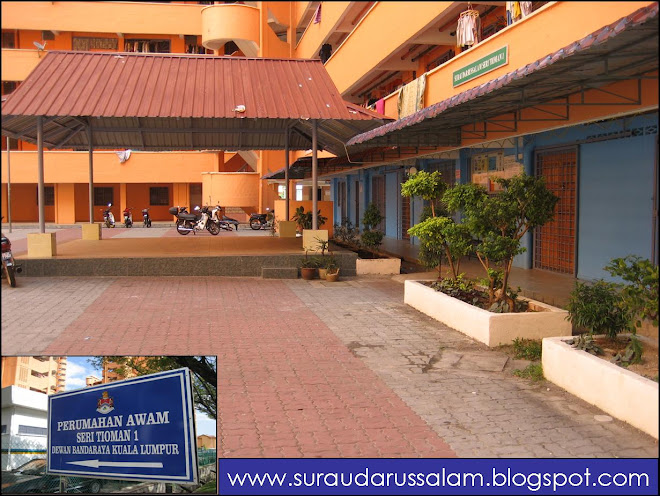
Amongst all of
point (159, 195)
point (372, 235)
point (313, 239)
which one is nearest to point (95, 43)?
point (159, 195)

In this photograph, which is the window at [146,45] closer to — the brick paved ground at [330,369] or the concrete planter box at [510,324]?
the brick paved ground at [330,369]

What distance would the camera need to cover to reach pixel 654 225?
411 inches

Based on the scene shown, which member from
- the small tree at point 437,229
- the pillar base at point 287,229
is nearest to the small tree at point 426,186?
the small tree at point 437,229

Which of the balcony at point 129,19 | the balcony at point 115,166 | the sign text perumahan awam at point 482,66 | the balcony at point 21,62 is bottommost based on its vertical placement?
the balcony at point 115,166

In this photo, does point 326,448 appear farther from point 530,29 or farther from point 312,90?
point 312,90

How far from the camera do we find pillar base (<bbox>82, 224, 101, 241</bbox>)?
62.5 ft

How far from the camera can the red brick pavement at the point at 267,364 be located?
483 centimetres

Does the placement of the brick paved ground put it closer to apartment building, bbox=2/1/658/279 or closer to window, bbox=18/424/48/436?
window, bbox=18/424/48/436

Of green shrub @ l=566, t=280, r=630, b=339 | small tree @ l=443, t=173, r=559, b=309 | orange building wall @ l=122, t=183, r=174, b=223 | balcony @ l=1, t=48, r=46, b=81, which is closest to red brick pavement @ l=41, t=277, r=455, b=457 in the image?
green shrub @ l=566, t=280, r=630, b=339

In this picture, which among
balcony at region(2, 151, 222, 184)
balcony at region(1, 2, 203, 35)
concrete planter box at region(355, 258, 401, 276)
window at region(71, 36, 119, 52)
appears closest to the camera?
concrete planter box at region(355, 258, 401, 276)

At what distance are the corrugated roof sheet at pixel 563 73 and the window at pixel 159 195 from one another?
27.2 meters

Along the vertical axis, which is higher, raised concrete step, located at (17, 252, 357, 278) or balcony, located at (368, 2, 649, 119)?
balcony, located at (368, 2, 649, 119)

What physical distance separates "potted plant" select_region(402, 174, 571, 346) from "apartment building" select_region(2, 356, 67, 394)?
560 centimetres

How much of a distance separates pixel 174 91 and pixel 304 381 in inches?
387
